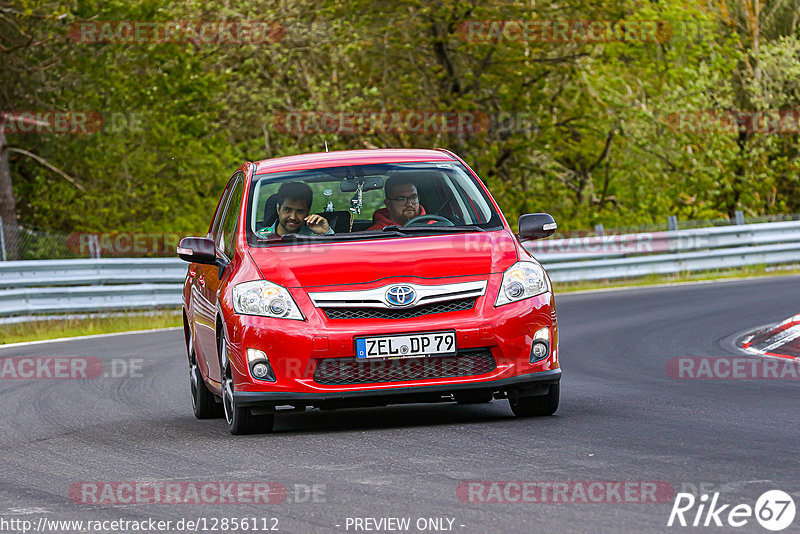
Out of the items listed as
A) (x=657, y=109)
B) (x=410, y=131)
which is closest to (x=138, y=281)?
(x=410, y=131)

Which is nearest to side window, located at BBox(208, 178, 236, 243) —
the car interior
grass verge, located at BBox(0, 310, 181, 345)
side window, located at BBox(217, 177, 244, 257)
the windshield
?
side window, located at BBox(217, 177, 244, 257)

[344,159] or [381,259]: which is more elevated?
[344,159]

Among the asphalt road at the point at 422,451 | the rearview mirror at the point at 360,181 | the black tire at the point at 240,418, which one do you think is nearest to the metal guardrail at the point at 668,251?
the asphalt road at the point at 422,451

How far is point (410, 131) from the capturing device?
3238 centimetres

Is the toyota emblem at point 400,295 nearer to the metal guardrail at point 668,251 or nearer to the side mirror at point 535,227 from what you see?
the side mirror at point 535,227

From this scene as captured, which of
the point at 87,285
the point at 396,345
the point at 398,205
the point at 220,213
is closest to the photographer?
the point at 396,345

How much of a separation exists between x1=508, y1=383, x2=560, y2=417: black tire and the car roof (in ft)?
6.38

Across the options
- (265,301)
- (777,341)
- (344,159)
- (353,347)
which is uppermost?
(344,159)

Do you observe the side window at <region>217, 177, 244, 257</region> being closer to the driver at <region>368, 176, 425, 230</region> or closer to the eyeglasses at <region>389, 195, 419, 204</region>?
the driver at <region>368, 176, 425, 230</region>

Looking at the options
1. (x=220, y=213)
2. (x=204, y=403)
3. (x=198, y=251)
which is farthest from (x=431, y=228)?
(x=220, y=213)

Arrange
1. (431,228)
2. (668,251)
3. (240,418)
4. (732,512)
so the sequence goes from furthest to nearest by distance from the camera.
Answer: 1. (668,251)
2. (431,228)
3. (240,418)
4. (732,512)

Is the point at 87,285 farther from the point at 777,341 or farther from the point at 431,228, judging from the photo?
the point at 431,228

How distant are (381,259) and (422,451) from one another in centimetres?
136

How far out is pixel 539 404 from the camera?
27.3ft
